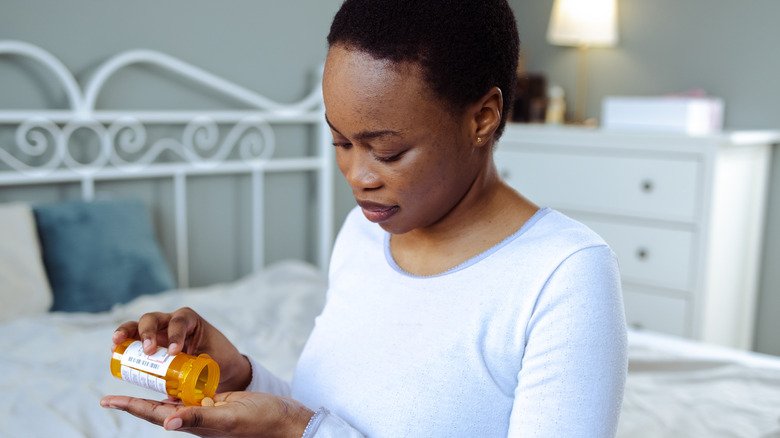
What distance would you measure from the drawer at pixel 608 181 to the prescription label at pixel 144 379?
2.11 m

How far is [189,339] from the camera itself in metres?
0.90

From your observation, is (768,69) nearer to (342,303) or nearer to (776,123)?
(776,123)

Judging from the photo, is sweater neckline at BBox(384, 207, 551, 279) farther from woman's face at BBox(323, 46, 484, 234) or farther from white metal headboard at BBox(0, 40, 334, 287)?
white metal headboard at BBox(0, 40, 334, 287)

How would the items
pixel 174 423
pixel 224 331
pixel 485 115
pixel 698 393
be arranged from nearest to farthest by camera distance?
pixel 174 423 → pixel 485 115 → pixel 698 393 → pixel 224 331

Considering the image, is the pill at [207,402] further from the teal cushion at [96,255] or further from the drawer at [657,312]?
the drawer at [657,312]

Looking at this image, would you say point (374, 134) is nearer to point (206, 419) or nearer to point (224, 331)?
point (206, 419)

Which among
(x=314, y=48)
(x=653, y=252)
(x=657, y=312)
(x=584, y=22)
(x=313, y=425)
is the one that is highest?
(x=584, y=22)

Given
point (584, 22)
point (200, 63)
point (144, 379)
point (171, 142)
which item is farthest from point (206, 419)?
point (584, 22)

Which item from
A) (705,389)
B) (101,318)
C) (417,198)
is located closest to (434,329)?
(417,198)

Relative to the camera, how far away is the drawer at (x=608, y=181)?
2.59 meters

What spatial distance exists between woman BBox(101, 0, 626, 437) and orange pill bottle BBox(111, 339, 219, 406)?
1 centimetres

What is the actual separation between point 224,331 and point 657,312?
5.06 feet

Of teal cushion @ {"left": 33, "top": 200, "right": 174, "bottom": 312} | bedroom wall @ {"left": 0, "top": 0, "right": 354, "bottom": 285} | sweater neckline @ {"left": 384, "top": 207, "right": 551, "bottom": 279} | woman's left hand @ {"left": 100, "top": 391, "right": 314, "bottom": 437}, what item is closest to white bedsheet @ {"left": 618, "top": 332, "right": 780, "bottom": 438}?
sweater neckline @ {"left": 384, "top": 207, "right": 551, "bottom": 279}

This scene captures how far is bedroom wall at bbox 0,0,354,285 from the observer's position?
2.10m
